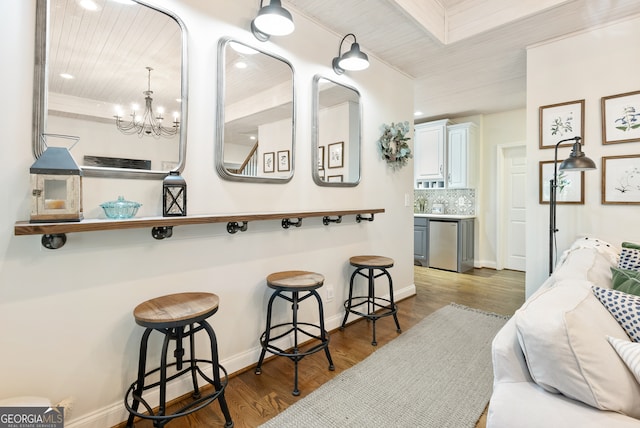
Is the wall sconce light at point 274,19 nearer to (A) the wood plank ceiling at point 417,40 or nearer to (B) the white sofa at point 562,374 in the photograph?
(A) the wood plank ceiling at point 417,40

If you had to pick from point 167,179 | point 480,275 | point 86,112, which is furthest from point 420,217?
point 86,112

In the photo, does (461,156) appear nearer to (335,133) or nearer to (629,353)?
(335,133)

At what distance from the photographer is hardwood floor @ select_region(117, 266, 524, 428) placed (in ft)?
5.38

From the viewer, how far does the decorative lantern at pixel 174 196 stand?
163 cm

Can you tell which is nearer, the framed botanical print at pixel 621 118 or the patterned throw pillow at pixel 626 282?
the patterned throw pillow at pixel 626 282

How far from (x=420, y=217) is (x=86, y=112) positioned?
4.70 metres

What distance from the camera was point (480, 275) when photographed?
4.70 metres

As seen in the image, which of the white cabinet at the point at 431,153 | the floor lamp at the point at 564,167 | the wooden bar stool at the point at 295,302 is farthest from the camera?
the white cabinet at the point at 431,153

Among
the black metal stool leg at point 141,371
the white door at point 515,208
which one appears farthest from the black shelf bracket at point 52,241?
the white door at point 515,208

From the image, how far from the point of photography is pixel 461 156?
16.5ft

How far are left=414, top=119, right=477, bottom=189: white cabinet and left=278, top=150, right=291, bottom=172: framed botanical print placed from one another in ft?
12.3

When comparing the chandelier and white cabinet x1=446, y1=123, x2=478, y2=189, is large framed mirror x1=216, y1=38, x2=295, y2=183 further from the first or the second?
white cabinet x1=446, y1=123, x2=478, y2=189

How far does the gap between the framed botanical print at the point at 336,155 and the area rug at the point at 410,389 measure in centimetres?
154

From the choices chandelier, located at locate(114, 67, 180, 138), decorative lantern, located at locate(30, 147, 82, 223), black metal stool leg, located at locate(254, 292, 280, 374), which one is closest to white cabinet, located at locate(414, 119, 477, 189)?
black metal stool leg, located at locate(254, 292, 280, 374)
